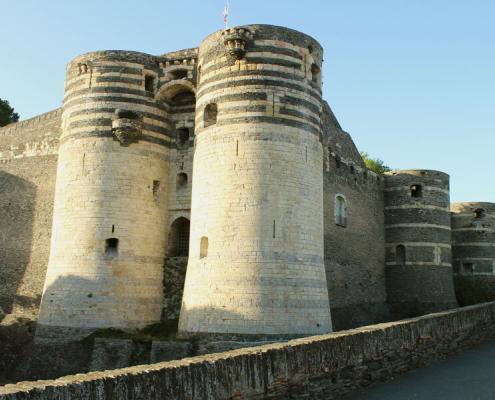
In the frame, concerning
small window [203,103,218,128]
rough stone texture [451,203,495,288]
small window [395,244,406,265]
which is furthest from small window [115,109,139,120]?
rough stone texture [451,203,495,288]

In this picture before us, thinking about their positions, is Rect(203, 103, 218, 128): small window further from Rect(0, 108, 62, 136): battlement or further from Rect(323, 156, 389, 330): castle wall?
Rect(0, 108, 62, 136): battlement

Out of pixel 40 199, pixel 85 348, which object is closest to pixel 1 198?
pixel 40 199

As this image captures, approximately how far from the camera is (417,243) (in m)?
27.9

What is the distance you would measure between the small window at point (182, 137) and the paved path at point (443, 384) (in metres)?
12.3

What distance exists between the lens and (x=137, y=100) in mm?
20297

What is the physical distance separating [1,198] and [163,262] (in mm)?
9240

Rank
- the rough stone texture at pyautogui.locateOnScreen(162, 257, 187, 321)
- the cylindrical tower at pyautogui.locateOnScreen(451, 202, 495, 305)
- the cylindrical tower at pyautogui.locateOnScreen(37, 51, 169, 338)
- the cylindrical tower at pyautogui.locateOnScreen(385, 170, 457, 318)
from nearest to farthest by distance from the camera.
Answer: the cylindrical tower at pyautogui.locateOnScreen(37, 51, 169, 338) < the rough stone texture at pyautogui.locateOnScreen(162, 257, 187, 321) < the cylindrical tower at pyautogui.locateOnScreen(385, 170, 457, 318) < the cylindrical tower at pyautogui.locateOnScreen(451, 202, 495, 305)

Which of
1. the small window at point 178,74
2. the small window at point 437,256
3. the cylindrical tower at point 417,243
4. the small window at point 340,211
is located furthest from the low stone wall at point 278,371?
the small window at point 437,256

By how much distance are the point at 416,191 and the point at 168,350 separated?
17.4 meters

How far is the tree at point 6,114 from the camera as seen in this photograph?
3903cm

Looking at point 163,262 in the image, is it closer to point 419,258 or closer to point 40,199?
point 40,199

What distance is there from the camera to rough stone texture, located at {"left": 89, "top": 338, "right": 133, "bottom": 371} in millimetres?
17094

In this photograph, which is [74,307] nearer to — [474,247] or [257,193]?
[257,193]

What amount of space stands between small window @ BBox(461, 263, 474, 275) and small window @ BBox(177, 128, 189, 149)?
19576 millimetres
